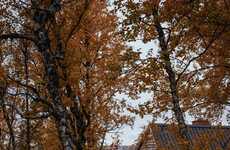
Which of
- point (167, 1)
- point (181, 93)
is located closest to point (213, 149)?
point (181, 93)

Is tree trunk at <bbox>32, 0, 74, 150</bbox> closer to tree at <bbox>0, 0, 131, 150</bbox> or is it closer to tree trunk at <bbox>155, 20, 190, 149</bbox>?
tree at <bbox>0, 0, 131, 150</bbox>

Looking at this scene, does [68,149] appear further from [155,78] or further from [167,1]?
[167,1]

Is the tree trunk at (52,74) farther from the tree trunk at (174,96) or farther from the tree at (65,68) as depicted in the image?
the tree trunk at (174,96)

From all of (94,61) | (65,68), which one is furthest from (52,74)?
(94,61)

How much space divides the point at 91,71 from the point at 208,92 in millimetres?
4337

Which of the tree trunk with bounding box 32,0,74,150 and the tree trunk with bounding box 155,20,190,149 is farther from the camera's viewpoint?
the tree trunk with bounding box 155,20,190,149

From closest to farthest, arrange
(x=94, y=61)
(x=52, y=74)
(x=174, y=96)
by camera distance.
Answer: (x=52, y=74) → (x=174, y=96) → (x=94, y=61)

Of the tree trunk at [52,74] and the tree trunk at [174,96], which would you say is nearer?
the tree trunk at [52,74]

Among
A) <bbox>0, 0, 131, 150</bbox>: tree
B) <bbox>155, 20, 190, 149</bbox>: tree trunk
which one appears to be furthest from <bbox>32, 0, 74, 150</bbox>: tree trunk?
<bbox>155, 20, 190, 149</bbox>: tree trunk

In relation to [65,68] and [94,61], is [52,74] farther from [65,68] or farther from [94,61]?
[94,61]

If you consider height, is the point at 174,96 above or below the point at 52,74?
below

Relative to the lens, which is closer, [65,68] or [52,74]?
[52,74]

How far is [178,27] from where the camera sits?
14.3 metres

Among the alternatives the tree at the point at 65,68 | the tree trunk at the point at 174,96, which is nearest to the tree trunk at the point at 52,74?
the tree at the point at 65,68
